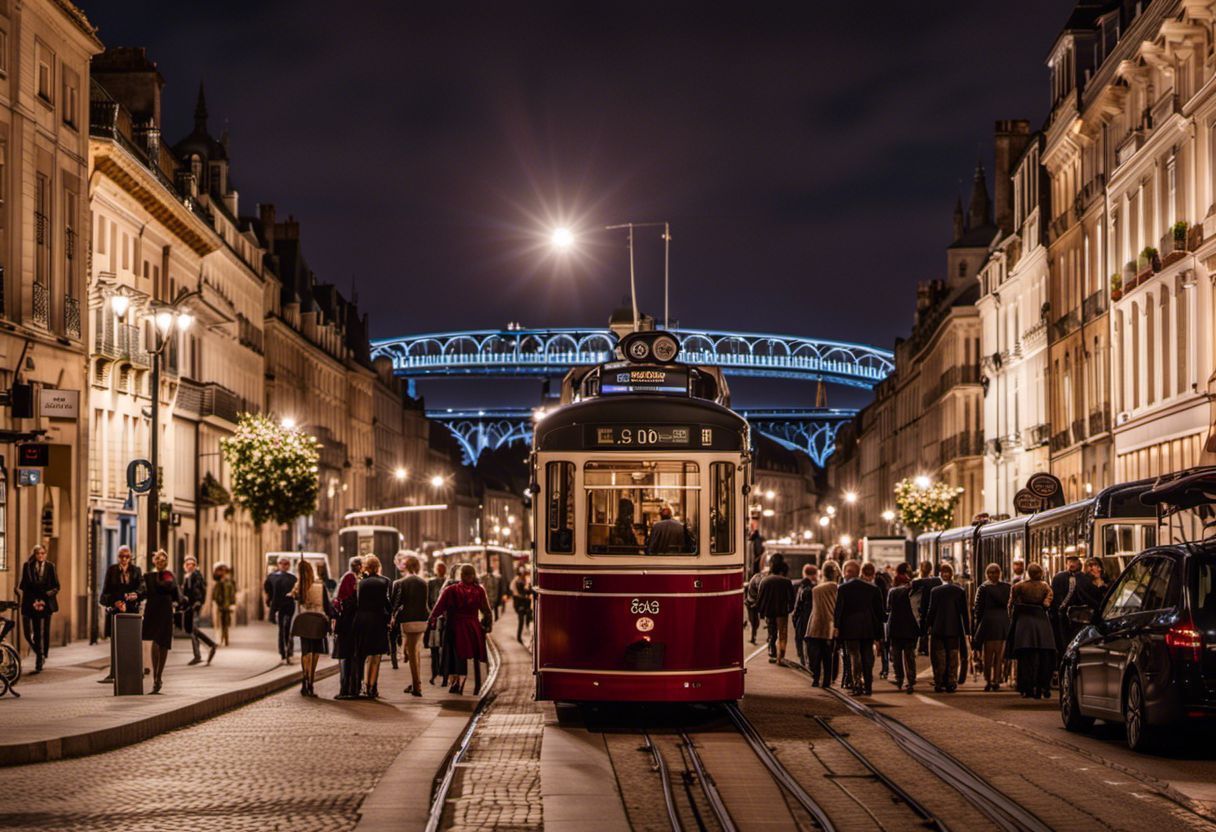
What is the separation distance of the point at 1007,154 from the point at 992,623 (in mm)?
57843

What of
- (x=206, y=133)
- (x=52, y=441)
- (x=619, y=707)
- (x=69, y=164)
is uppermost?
(x=206, y=133)

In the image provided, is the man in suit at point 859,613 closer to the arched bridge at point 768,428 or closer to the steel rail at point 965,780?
the steel rail at point 965,780

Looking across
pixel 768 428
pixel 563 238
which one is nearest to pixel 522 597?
pixel 563 238

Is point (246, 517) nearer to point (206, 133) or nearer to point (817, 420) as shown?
point (206, 133)

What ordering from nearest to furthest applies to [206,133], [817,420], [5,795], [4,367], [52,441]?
1. [5,795]
2. [4,367]
3. [52,441]
4. [206,133]
5. [817,420]

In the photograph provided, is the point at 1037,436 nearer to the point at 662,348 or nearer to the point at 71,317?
the point at 71,317

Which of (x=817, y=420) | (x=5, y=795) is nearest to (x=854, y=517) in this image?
(x=817, y=420)

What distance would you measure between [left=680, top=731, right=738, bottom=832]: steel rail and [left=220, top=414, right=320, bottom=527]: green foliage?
40.7 metres

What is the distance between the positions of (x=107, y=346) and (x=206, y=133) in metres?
28.4

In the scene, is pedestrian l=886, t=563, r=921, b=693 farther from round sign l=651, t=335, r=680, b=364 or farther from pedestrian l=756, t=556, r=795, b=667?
pedestrian l=756, t=556, r=795, b=667

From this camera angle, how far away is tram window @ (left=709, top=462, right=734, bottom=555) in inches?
800

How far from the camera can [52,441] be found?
3897 centimetres

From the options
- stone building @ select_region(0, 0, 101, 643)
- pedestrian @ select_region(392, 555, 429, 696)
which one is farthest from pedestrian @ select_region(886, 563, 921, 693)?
stone building @ select_region(0, 0, 101, 643)

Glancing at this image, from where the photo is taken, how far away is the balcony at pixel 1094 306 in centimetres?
5469
